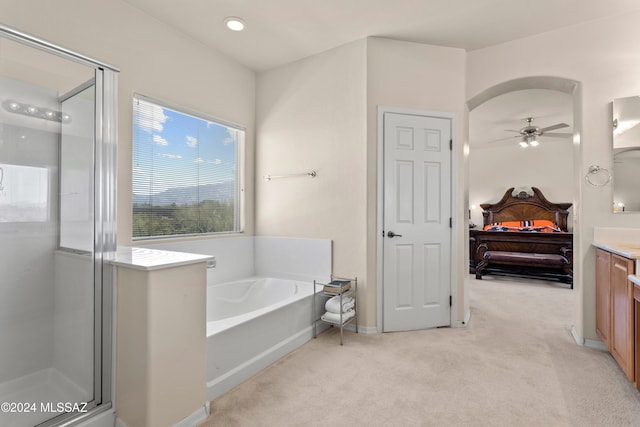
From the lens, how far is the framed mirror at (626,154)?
249 cm

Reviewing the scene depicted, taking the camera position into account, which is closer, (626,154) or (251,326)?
(251,326)

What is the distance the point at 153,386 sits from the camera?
4.84ft

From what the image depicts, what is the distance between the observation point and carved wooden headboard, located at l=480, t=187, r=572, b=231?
18.2 ft

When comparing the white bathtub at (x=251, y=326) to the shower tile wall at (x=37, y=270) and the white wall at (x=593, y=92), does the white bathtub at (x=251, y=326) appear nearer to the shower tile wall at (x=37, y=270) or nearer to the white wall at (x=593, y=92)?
the shower tile wall at (x=37, y=270)

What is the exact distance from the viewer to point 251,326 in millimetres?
2158

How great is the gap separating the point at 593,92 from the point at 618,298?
66.9 inches

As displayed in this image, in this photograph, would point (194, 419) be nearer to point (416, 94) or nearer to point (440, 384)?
point (440, 384)

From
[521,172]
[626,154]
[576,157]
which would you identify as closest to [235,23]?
[576,157]

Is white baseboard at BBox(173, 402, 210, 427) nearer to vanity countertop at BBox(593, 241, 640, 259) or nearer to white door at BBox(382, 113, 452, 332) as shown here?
white door at BBox(382, 113, 452, 332)

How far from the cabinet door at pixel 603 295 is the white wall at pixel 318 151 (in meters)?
1.82

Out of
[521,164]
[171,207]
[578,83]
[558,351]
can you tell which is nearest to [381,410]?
[558,351]

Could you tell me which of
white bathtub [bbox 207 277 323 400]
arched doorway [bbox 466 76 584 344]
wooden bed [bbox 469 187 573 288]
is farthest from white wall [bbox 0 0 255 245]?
wooden bed [bbox 469 187 573 288]

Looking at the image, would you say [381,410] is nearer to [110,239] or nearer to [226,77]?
[110,239]

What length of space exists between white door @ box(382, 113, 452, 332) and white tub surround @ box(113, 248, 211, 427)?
1794mm
